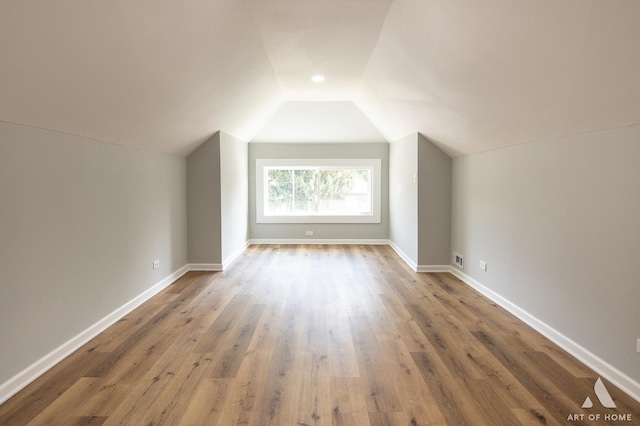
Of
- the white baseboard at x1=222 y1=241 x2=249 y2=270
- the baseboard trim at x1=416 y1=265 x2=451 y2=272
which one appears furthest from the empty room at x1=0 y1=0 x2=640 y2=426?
the white baseboard at x1=222 y1=241 x2=249 y2=270

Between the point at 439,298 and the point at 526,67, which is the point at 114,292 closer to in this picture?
the point at 439,298

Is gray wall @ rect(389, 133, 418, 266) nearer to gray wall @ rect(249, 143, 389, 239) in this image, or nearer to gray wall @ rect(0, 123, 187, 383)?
gray wall @ rect(249, 143, 389, 239)

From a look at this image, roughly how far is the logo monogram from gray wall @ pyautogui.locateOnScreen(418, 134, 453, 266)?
3.05m

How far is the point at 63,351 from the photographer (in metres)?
2.73

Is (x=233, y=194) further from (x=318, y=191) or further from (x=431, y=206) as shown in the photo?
(x=431, y=206)

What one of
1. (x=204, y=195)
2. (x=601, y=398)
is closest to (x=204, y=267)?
(x=204, y=195)

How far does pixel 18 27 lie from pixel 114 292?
242cm

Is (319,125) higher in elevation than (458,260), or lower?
higher

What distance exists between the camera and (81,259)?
2971 millimetres

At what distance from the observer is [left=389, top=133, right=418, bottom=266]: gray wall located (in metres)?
5.55

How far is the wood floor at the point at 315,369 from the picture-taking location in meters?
2.10

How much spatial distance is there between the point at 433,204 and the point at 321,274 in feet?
6.22

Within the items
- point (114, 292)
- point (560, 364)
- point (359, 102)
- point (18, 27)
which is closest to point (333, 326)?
point (560, 364)

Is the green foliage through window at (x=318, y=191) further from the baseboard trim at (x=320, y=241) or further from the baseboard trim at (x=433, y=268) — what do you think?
the baseboard trim at (x=433, y=268)
